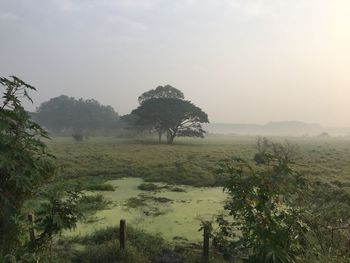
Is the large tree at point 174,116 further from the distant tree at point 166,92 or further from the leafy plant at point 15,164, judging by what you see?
the leafy plant at point 15,164

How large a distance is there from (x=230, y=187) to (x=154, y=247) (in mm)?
5335

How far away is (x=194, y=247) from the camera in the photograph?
10.7 metres

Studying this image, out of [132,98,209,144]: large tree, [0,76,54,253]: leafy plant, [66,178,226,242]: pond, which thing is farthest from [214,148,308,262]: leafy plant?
[132,98,209,144]: large tree

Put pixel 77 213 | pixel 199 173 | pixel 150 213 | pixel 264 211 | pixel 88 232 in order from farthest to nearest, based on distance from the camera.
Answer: pixel 199 173, pixel 150 213, pixel 88 232, pixel 77 213, pixel 264 211

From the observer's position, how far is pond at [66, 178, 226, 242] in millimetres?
12415

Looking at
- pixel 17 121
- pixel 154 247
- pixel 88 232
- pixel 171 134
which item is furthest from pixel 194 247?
pixel 171 134

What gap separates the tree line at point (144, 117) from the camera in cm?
6538

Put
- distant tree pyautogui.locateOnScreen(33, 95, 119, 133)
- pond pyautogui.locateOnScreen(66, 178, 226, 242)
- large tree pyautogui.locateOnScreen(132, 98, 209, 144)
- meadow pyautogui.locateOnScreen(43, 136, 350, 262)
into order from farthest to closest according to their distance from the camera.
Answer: distant tree pyautogui.locateOnScreen(33, 95, 119, 133) → large tree pyautogui.locateOnScreen(132, 98, 209, 144) → pond pyautogui.locateOnScreen(66, 178, 226, 242) → meadow pyautogui.locateOnScreen(43, 136, 350, 262)

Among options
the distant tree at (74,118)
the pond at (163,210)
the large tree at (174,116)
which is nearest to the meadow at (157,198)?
the pond at (163,210)

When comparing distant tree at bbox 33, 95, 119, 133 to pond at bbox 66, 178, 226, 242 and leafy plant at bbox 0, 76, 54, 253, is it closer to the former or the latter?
pond at bbox 66, 178, 226, 242

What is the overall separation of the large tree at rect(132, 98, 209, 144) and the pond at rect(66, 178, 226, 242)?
142 ft

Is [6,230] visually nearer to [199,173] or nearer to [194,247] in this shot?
[194,247]

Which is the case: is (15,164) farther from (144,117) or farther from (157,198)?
(144,117)

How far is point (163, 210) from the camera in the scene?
1521cm
